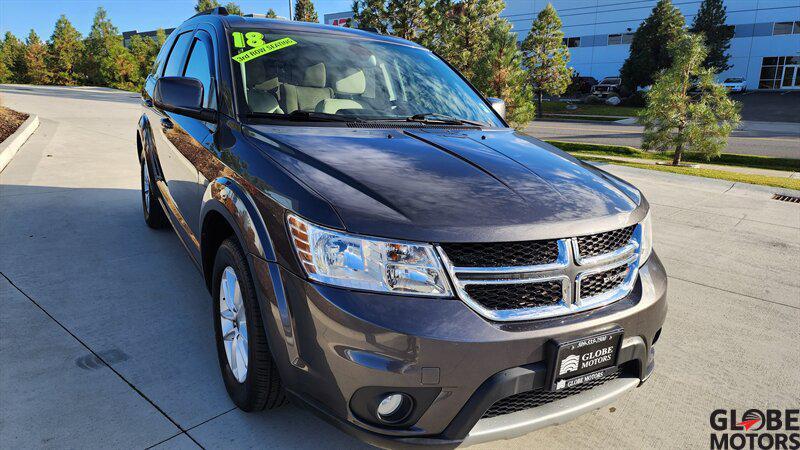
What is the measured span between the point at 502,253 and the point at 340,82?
1.75 metres

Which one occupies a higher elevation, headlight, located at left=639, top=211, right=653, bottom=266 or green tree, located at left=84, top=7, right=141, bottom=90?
green tree, located at left=84, top=7, right=141, bottom=90

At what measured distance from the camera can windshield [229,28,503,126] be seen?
9.37 feet

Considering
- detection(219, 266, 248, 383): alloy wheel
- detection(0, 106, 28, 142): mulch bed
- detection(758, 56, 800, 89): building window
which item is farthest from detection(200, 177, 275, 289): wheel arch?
detection(758, 56, 800, 89): building window

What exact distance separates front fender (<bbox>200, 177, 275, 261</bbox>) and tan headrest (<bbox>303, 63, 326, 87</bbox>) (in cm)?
84

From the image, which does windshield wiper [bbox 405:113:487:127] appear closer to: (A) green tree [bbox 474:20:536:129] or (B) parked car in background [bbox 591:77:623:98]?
(A) green tree [bbox 474:20:536:129]

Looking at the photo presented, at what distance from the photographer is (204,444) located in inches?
88.9

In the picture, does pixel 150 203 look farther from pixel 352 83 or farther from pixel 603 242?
pixel 603 242

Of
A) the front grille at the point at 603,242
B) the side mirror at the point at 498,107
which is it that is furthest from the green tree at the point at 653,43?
the front grille at the point at 603,242

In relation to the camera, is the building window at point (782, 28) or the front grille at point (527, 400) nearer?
the front grille at point (527, 400)

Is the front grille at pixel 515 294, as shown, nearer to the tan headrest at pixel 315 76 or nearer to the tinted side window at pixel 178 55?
the tan headrest at pixel 315 76

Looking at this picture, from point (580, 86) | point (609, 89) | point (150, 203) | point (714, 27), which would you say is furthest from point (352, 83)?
point (714, 27)

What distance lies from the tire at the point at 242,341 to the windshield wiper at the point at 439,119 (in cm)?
129

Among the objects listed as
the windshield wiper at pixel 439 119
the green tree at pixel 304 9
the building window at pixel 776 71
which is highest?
the green tree at pixel 304 9

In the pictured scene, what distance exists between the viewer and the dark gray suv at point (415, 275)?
69.6 inches
